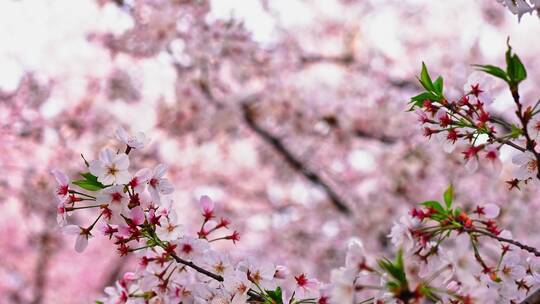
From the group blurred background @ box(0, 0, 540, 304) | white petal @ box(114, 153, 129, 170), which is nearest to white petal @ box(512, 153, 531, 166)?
white petal @ box(114, 153, 129, 170)

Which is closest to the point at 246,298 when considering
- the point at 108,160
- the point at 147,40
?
the point at 108,160

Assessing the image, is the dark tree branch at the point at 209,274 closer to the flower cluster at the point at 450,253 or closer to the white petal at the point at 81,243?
the white petal at the point at 81,243

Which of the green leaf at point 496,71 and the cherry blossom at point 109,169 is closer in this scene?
the green leaf at point 496,71

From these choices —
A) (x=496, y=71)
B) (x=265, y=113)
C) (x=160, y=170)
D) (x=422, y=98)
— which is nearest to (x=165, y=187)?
(x=160, y=170)

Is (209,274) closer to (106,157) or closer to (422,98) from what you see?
(106,157)

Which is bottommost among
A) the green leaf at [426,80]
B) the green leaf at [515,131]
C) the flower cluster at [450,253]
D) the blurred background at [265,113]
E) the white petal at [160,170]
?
the flower cluster at [450,253]

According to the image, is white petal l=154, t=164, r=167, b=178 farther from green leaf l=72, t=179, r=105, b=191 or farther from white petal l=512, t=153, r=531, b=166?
white petal l=512, t=153, r=531, b=166

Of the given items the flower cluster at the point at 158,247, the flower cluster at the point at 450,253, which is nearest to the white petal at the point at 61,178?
the flower cluster at the point at 158,247

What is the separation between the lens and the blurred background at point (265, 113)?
18.8 ft

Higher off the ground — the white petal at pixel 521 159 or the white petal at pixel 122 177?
the white petal at pixel 521 159

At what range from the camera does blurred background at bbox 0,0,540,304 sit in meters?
5.74

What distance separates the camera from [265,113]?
23.1 ft

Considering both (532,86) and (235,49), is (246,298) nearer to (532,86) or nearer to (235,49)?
(235,49)

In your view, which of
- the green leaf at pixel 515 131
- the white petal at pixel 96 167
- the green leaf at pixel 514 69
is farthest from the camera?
the white petal at pixel 96 167
